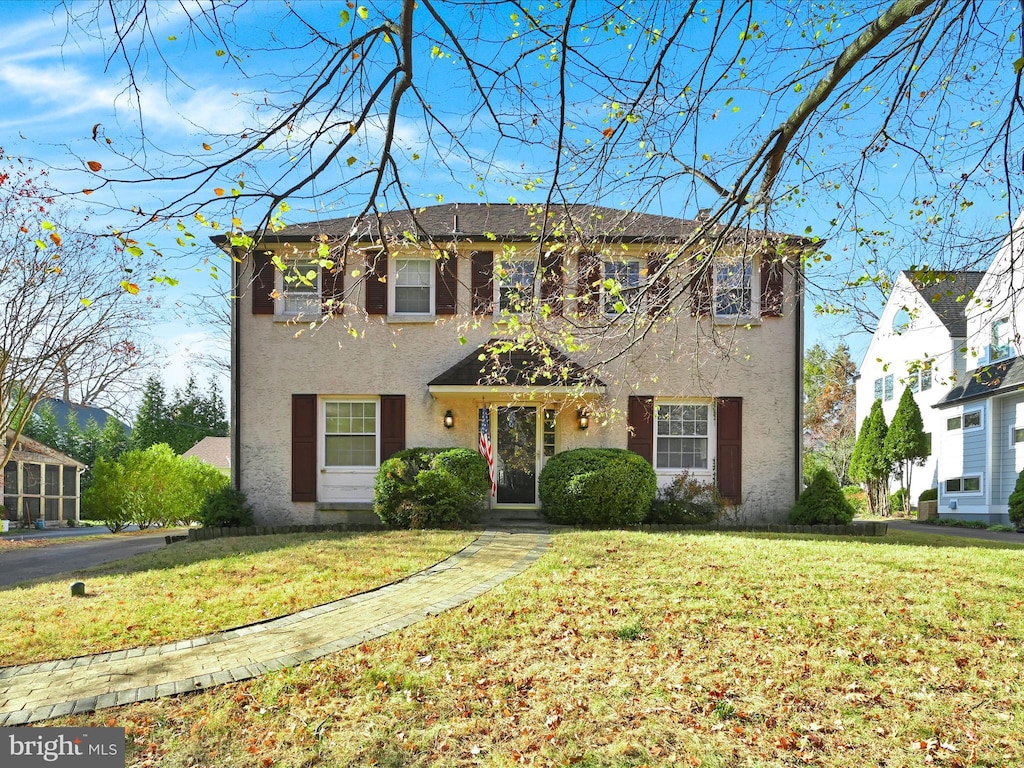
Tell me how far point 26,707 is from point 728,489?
1208 cm

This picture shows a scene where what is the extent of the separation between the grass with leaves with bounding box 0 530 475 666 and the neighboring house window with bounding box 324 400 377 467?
3.08 meters

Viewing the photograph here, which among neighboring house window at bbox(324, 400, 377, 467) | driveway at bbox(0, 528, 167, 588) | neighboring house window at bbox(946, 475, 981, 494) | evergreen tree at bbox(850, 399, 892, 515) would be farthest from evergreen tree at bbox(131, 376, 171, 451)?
neighboring house window at bbox(946, 475, 981, 494)

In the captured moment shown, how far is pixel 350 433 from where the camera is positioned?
1412 cm

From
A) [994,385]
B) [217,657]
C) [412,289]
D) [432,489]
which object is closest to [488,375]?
[432,489]

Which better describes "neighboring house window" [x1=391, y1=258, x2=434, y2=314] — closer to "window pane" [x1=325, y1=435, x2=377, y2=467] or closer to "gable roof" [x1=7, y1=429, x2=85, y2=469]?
"window pane" [x1=325, y1=435, x2=377, y2=467]

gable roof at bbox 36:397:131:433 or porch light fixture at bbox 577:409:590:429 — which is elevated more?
porch light fixture at bbox 577:409:590:429

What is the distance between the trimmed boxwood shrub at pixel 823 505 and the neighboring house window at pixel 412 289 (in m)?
8.42

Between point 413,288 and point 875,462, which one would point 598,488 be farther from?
point 875,462

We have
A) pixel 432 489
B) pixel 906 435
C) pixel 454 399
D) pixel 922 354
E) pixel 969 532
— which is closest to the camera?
pixel 432 489

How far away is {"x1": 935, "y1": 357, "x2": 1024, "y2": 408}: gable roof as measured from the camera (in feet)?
65.2

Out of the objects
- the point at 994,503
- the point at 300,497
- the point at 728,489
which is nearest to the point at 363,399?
the point at 300,497

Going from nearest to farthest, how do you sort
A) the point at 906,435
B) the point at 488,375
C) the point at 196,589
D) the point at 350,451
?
the point at 196,589
the point at 488,375
the point at 350,451
the point at 906,435

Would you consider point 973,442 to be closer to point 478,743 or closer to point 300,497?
point 300,497

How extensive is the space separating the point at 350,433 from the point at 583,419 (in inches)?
188
